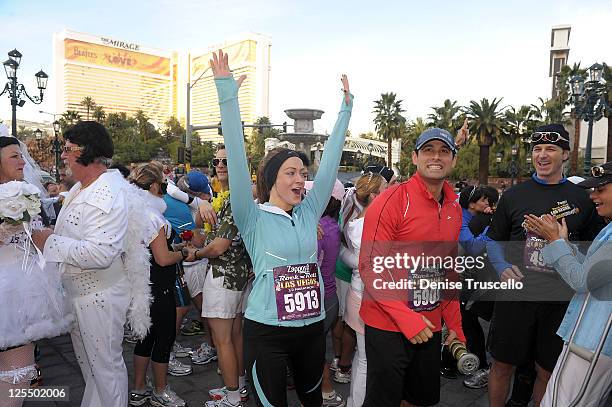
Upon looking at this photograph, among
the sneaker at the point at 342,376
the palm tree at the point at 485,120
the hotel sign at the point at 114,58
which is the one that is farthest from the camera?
the hotel sign at the point at 114,58

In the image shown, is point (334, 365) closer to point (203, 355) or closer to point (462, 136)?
point (203, 355)

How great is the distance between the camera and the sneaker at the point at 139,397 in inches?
146

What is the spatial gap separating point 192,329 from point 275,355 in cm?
352

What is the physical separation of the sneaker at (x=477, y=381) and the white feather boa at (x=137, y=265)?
3017mm

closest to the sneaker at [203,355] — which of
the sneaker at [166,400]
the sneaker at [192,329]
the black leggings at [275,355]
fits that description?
the sneaker at [192,329]

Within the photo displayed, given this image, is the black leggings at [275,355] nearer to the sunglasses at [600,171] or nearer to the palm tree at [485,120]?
the sunglasses at [600,171]

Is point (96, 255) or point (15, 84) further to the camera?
Answer: point (15, 84)

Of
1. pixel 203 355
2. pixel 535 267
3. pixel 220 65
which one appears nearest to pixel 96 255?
pixel 220 65

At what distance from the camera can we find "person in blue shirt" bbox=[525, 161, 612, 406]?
7.46 feet

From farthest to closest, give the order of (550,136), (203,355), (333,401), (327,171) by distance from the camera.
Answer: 1. (203,355)
2. (333,401)
3. (550,136)
4. (327,171)

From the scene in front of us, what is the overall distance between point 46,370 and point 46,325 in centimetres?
216

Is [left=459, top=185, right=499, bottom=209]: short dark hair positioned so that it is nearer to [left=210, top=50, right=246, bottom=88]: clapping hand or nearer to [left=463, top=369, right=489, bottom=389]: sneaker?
[left=463, top=369, right=489, bottom=389]: sneaker

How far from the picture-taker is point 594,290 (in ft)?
7.72

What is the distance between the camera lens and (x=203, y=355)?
476cm
